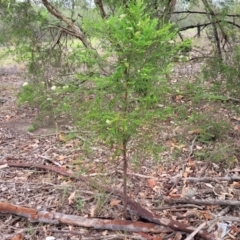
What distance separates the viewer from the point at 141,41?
8.95 ft

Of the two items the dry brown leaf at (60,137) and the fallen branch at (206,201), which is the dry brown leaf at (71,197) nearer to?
the fallen branch at (206,201)

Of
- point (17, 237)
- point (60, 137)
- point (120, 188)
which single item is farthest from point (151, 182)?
point (60, 137)

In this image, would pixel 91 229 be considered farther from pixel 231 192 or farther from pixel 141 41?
pixel 141 41

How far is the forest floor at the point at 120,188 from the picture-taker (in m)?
3.55

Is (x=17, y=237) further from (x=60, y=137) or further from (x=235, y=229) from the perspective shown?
(x=60, y=137)

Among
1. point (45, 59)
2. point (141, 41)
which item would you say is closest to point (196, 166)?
point (141, 41)

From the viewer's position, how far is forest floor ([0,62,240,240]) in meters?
3.55

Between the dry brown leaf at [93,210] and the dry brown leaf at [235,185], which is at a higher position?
the dry brown leaf at [235,185]

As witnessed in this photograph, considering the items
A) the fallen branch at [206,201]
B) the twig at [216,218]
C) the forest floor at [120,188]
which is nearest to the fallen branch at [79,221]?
the forest floor at [120,188]

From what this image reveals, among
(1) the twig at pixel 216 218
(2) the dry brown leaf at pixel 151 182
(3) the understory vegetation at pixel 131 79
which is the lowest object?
(1) the twig at pixel 216 218

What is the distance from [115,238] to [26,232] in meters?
0.85

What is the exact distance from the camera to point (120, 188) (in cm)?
420

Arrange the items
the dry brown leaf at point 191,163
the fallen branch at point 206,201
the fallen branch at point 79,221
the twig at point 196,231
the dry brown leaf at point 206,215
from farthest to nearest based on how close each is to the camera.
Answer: the dry brown leaf at point 191,163 → the fallen branch at point 206,201 → the dry brown leaf at point 206,215 → the fallen branch at point 79,221 → the twig at point 196,231

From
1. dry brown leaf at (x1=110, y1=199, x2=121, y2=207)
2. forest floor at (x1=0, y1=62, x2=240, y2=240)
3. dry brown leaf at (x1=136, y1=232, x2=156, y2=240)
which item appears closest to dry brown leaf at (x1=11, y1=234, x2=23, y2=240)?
forest floor at (x1=0, y1=62, x2=240, y2=240)
